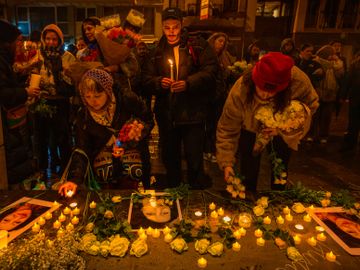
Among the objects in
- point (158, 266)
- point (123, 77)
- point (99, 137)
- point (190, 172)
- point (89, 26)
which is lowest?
point (190, 172)

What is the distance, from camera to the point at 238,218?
203 cm

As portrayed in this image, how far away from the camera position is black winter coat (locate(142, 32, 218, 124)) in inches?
137

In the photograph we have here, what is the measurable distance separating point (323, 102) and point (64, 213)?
6.07m

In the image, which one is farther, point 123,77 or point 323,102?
point 323,102

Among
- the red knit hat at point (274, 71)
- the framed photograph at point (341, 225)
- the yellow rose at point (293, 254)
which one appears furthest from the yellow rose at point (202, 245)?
the red knit hat at point (274, 71)

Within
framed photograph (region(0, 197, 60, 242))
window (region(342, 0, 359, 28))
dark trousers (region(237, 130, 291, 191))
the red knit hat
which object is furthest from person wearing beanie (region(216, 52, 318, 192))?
window (region(342, 0, 359, 28))

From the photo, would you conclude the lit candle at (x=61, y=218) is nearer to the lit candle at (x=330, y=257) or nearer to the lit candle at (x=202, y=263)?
the lit candle at (x=202, y=263)

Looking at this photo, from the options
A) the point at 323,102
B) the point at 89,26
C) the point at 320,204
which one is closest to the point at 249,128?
the point at 320,204

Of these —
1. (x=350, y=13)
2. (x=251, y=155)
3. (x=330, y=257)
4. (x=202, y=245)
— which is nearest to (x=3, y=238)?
(x=202, y=245)

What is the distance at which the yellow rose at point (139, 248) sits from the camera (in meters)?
1.65

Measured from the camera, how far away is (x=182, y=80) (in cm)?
339

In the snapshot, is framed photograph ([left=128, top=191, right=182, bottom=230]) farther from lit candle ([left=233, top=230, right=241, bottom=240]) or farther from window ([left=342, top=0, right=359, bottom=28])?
window ([left=342, top=0, right=359, bottom=28])

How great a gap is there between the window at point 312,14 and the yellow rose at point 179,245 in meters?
14.3

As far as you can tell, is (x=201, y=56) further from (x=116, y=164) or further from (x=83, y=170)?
(x=83, y=170)
